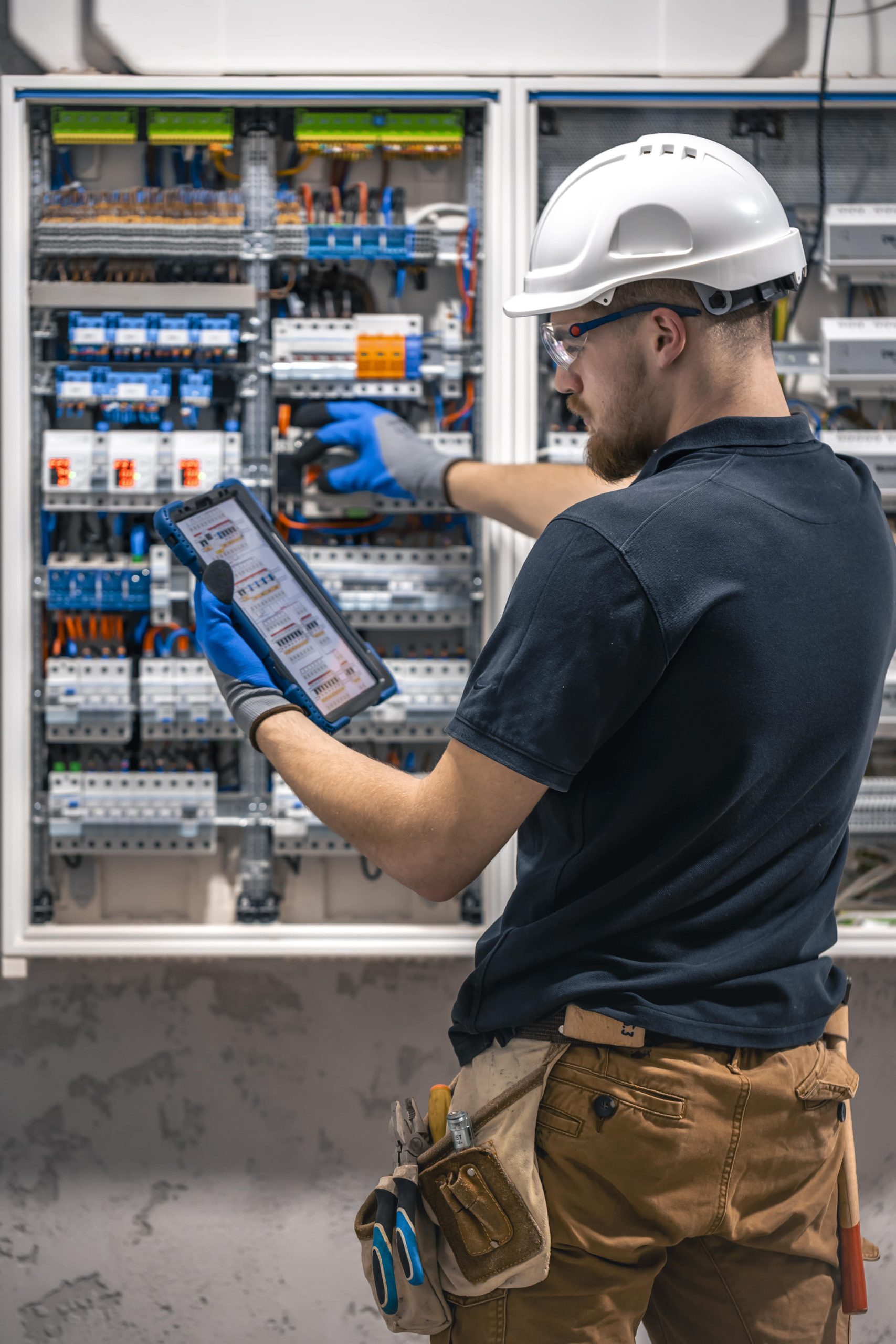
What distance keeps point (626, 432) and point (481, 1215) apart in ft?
3.00

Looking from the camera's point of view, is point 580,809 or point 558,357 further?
point 558,357

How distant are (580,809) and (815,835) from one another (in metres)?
0.28

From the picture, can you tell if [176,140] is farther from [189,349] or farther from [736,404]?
[736,404]

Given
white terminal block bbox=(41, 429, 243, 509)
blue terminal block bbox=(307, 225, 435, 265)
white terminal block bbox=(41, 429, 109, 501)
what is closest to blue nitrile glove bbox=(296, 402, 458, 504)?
white terminal block bbox=(41, 429, 243, 509)

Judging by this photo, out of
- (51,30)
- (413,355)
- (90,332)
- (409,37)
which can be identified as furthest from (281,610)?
(51,30)

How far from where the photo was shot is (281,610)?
1.66 meters

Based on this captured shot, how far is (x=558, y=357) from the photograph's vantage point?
1.29 m

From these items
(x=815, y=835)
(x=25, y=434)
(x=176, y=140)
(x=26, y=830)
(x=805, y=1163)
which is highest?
(x=176, y=140)

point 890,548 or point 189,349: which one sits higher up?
point 189,349

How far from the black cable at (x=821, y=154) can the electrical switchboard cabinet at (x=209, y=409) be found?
2.14ft

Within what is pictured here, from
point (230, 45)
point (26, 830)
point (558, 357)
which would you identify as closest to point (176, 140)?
point (230, 45)

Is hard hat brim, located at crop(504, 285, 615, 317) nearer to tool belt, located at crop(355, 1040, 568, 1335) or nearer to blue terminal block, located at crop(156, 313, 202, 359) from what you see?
tool belt, located at crop(355, 1040, 568, 1335)

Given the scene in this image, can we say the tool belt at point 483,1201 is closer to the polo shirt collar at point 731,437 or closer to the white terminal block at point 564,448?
the polo shirt collar at point 731,437

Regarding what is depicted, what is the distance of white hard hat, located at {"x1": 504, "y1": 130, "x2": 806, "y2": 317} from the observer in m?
1.12
